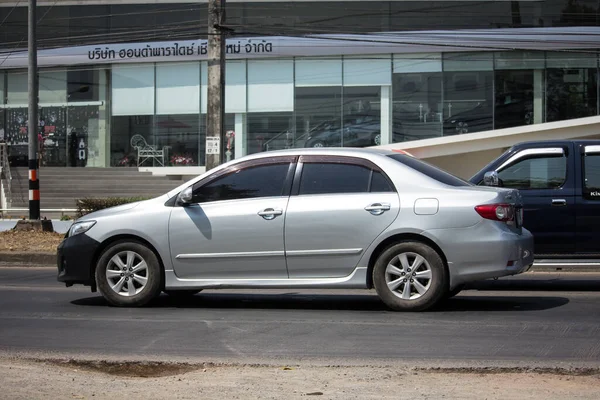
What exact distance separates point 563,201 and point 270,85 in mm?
26403

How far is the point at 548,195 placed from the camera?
35.9 feet

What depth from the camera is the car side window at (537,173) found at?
1109cm

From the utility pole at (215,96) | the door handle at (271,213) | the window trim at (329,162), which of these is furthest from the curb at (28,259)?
the window trim at (329,162)

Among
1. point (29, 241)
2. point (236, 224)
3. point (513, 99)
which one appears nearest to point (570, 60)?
point (513, 99)

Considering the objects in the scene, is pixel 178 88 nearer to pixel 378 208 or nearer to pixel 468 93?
pixel 468 93

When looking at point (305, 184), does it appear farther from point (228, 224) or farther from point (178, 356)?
point (178, 356)

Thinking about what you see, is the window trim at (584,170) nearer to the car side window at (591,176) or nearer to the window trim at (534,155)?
the car side window at (591,176)

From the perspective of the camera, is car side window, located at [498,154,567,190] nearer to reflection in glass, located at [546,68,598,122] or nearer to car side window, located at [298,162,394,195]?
car side window, located at [298,162,394,195]

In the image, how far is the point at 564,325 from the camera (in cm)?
816

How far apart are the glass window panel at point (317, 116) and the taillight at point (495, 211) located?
1079 inches

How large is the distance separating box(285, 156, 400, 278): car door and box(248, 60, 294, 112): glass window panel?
27301 millimetres

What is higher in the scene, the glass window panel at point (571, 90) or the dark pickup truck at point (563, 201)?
the glass window panel at point (571, 90)

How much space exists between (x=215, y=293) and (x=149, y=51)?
2729 cm

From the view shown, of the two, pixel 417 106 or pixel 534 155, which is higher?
pixel 417 106
